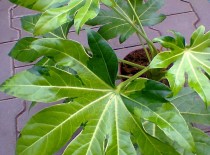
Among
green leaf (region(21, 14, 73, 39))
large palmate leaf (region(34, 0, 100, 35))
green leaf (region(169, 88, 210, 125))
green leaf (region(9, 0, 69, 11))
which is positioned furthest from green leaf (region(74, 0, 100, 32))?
green leaf (region(169, 88, 210, 125))

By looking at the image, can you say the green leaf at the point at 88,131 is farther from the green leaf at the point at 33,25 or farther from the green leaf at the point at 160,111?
the green leaf at the point at 33,25

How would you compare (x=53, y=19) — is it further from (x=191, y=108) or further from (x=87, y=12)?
(x=191, y=108)

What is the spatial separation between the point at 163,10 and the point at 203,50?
2.98ft

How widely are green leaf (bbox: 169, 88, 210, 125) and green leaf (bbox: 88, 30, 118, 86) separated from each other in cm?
25

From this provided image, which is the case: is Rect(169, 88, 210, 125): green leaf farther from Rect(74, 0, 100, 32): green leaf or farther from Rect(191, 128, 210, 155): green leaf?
Rect(74, 0, 100, 32): green leaf

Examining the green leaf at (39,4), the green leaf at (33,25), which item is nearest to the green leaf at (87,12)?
the green leaf at (39,4)

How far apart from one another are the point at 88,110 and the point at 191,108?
0.31 m

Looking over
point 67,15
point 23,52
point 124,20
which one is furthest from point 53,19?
point 124,20

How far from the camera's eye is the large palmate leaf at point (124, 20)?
3.32ft

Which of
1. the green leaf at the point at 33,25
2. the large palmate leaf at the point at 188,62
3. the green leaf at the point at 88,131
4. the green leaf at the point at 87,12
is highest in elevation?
the green leaf at the point at 33,25

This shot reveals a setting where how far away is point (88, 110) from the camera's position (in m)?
0.75

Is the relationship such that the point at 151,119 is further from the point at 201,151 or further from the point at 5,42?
the point at 5,42

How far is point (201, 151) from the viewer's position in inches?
33.3

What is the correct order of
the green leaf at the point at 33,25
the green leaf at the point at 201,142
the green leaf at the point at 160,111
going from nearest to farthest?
the green leaf at the point at 160,111
the green leaf at the point at 201,142
the green leaf at the point at 33,25
